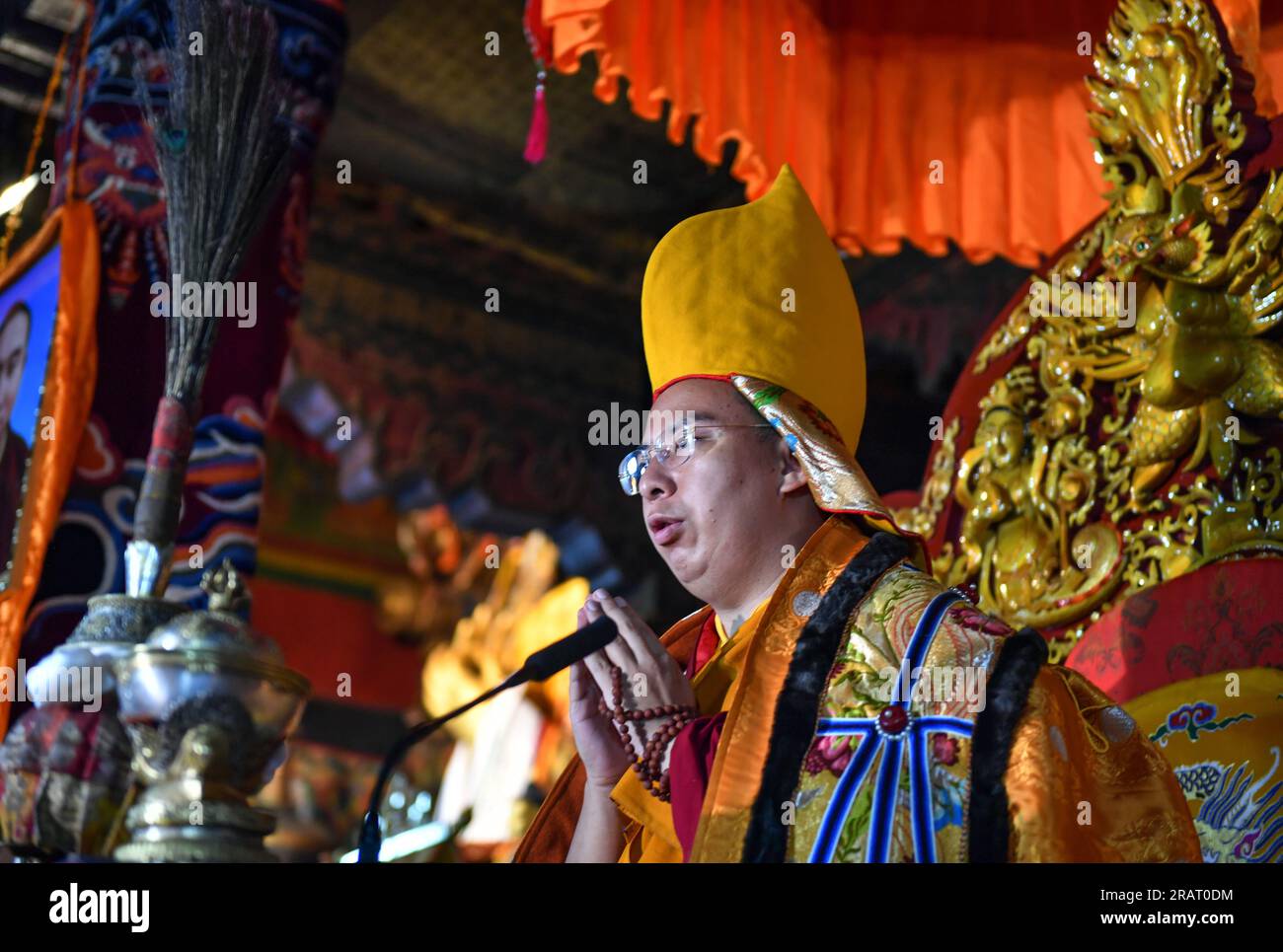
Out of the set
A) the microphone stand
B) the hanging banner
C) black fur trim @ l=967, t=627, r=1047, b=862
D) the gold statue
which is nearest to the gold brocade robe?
black fur trim @ l=967, t=627, r=1047, b=862

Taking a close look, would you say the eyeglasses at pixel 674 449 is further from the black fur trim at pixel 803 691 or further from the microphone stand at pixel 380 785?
the microphone stand at pixel 380 785

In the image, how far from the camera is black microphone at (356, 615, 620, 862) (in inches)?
53.6

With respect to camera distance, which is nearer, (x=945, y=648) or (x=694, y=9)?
(x=945, y=648)

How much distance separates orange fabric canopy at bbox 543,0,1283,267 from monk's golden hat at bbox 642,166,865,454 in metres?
1.08

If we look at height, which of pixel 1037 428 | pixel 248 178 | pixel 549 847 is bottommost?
pixel 549 847

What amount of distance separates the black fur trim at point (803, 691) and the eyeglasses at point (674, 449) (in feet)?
0.71

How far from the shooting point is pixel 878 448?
16.4ft

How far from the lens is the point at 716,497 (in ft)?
5.77

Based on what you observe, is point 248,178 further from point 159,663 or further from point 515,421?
point 515,421

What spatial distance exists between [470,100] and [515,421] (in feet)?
5.94

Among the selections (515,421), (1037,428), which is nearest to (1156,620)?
(1037,428)

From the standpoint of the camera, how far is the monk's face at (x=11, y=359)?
2.75 m

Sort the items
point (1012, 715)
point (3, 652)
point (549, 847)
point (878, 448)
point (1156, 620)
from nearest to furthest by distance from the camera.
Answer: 1. point (1012, 715)
2. point (549, 847)
3. point (1156, 620)
4. point (3, 652)
5. point (878, 448)

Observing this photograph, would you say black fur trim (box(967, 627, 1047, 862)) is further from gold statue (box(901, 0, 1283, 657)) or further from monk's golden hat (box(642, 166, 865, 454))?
gold statue (box(901, 0, 1283, 657))
